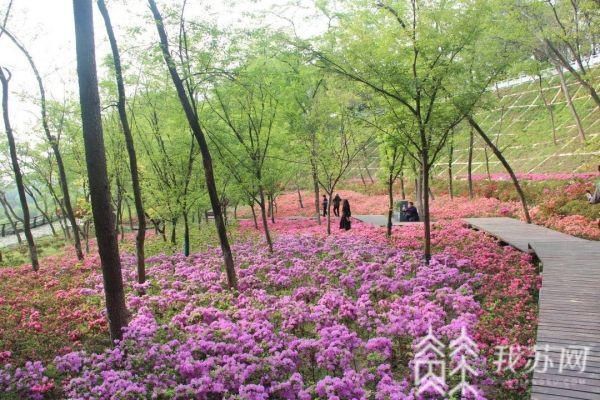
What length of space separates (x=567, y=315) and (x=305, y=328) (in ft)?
17.4

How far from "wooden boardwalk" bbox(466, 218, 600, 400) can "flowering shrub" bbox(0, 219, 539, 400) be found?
52cm

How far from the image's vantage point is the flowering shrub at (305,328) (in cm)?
690

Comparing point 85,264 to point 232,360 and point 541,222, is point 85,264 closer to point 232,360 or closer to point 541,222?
point 232,360

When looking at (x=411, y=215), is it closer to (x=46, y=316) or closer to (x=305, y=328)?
(x=305, y=328)

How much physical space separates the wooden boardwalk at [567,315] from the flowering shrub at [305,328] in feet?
1.69

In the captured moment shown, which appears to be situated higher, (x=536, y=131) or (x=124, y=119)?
(x=536, y=131)

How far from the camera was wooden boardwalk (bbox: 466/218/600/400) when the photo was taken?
5.78 metres

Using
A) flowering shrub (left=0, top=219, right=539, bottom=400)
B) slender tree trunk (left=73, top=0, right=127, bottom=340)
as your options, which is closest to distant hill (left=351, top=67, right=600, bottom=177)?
flowering shrub (left=0, top=219, right=539, bottom=400)

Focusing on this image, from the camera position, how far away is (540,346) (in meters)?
6.89

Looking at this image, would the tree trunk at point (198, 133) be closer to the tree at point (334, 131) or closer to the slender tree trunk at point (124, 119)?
the slender tree trunk at point (124, 119)

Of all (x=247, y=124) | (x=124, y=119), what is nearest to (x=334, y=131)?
(x=247, y=124)

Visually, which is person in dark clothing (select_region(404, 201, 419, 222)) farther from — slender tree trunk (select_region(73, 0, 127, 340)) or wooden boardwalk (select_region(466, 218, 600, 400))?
slender tree trunk (select_region(73, 0, 127, 340))

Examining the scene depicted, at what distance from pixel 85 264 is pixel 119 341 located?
1195cm

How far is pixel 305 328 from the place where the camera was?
9.77 metres
